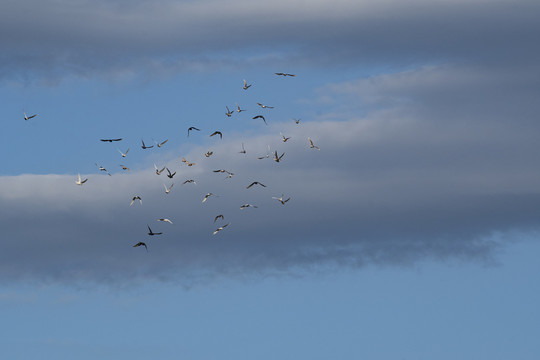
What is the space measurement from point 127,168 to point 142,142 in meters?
6.17

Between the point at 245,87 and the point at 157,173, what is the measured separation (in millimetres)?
23881

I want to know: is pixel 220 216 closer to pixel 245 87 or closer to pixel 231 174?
pixel 231 174

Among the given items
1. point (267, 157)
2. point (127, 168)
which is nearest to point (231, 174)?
point (267, 157)

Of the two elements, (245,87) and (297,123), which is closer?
(297,123)

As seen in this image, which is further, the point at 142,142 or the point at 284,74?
the point at 284,74

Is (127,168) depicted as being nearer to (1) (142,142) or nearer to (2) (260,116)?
(1) (142,142)

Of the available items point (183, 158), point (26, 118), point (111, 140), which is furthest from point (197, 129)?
point (26, 118)

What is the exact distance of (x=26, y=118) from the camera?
191750mm

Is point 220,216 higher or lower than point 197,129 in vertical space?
lower

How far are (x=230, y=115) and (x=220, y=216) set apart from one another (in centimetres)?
2208

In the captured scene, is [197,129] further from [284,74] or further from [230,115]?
[284,74]

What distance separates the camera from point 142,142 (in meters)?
183

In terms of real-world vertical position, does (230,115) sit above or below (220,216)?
above

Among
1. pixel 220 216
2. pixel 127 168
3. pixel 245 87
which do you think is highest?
pixel 245 87
